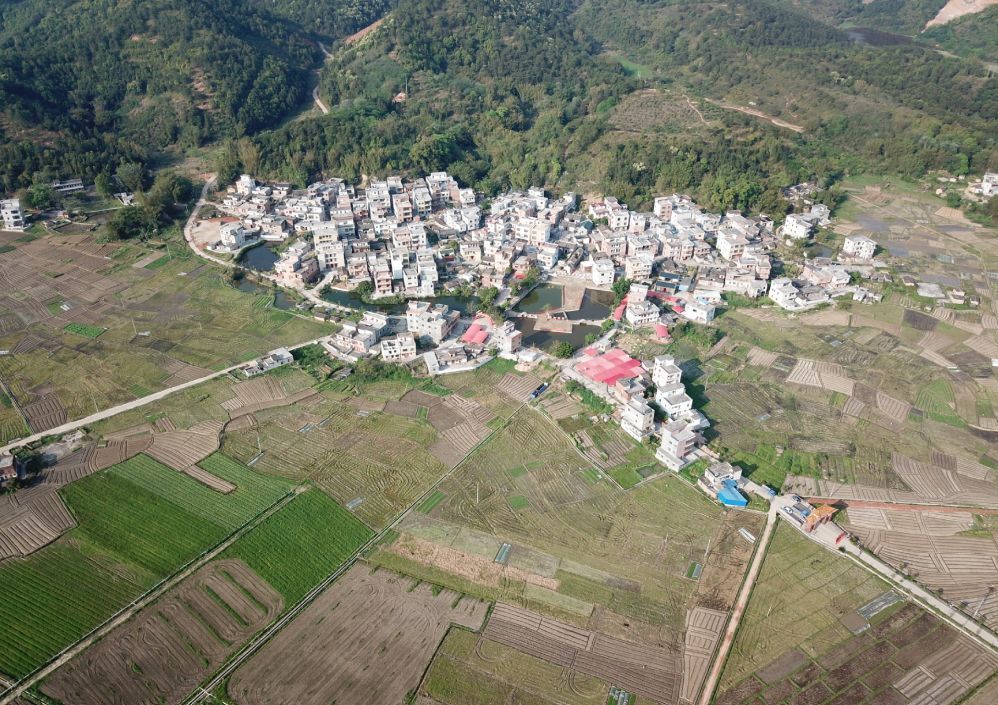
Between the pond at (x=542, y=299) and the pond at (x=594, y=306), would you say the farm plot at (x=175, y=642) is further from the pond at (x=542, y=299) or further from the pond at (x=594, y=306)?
the pond at (x=594, y=306)

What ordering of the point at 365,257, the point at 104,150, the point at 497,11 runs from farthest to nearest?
the point at 497,11 → the point at 104,150 → the point at 365,257

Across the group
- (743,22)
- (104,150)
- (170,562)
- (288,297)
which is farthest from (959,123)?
(104,150)

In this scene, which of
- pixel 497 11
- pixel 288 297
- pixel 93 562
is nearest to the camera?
pixel 93 562

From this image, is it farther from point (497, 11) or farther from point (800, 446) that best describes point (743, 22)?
point (800, 446)

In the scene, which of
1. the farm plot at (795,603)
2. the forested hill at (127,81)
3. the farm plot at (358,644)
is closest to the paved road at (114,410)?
the farm plot at (358,644)

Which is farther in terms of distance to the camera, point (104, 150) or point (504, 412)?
point (104, 150)

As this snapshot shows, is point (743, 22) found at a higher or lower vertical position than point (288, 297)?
higher

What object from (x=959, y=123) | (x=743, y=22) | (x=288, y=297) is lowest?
(x=288, y=297)
